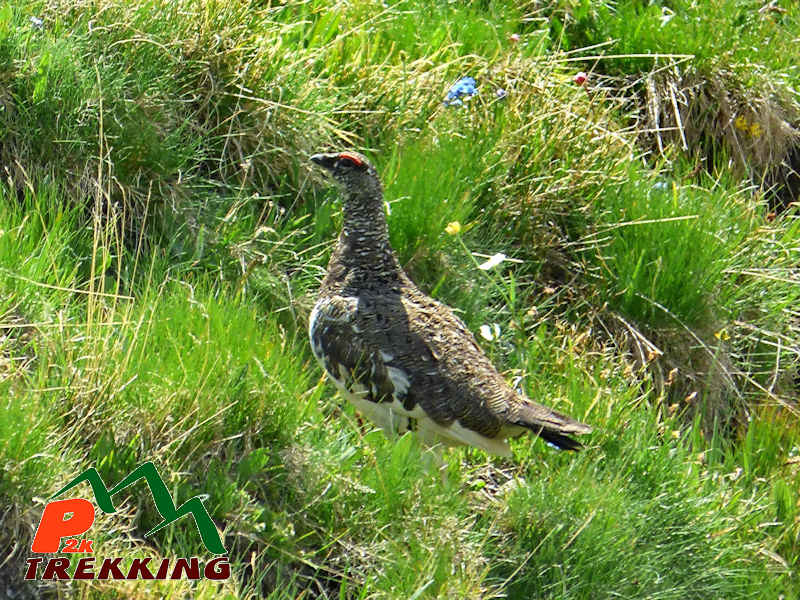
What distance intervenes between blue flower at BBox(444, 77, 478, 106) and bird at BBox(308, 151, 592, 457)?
1.55 m

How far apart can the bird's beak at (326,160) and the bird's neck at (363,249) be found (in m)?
0.16

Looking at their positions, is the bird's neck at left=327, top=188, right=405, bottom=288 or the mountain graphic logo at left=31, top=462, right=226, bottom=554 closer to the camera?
the mountain graphic logo at left=31, top=462, right=226, bottom=554

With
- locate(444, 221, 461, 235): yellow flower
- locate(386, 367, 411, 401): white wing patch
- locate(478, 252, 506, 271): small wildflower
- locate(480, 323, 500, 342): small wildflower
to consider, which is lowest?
locate(480, 323, 500, 342): small wildflower

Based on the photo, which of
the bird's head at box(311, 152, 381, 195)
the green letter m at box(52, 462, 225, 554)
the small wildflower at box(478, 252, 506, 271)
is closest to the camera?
the green letter m at box(52, 462, 225, 554)

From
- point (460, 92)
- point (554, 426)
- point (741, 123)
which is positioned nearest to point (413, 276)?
point (460, 92)

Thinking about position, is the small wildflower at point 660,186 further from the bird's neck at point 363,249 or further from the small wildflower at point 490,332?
the bird's neck at point 363,249

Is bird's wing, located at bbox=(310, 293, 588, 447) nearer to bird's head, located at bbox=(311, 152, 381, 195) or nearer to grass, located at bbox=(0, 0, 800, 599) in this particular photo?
grass, located at bbox=(0, 0, 800, 599)

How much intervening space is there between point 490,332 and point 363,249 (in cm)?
91

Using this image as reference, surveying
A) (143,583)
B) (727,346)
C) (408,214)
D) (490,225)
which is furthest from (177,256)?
(727,346)

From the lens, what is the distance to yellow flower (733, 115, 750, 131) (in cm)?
772

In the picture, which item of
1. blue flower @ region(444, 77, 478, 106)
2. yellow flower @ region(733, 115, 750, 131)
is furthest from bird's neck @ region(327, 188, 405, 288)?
yellow flower @ region(733, 115, 750, 131)

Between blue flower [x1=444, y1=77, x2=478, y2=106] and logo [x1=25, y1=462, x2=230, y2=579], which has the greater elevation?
blue flower [x1=444, y1=77, x2=478, y2=106]

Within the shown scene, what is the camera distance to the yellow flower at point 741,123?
7723mm

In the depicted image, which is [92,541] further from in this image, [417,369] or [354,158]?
[354,158]
